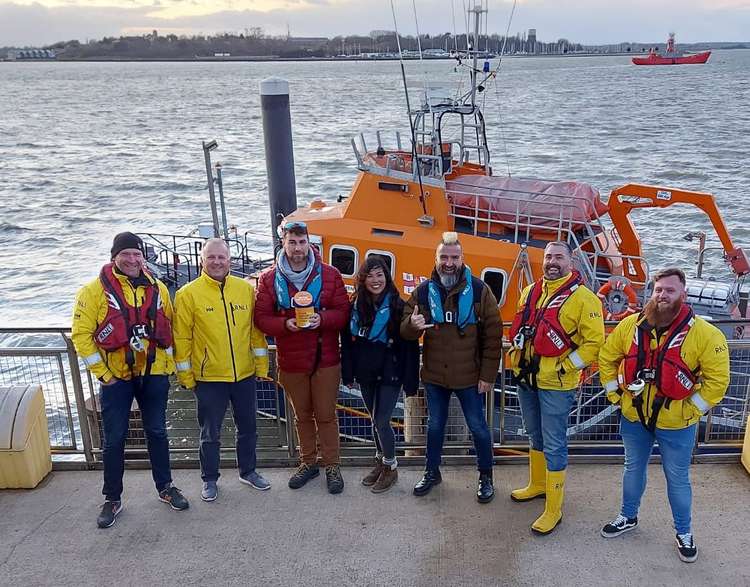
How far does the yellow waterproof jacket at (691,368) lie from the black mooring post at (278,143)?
883 cm

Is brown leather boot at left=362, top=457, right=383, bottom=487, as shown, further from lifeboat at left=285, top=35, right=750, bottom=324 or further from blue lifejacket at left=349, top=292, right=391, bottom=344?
lifeboat at left=285, top=35, right=750, bottom=324

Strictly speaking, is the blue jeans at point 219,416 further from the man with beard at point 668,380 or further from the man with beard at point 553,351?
the man with beard at point 668,380

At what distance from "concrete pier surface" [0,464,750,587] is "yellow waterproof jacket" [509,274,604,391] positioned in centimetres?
96

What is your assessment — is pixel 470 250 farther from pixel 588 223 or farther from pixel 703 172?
pixel 703 172

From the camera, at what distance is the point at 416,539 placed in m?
4.24

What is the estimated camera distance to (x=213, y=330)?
14.3 feet

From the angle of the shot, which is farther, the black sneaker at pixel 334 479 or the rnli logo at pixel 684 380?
the black sneaker at pixel 334 479

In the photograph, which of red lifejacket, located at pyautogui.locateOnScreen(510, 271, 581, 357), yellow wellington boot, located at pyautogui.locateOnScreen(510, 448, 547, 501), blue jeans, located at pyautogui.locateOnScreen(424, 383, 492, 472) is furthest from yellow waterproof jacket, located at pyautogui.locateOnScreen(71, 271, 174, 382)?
yellow wellington boot, located at pyautogui.locateOnScreen(510, 448, 547, 501)

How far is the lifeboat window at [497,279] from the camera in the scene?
8.77 m

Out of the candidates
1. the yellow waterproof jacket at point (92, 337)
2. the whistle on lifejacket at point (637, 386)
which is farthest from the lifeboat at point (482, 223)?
the yellow waterproof jacket at point (92, 337)

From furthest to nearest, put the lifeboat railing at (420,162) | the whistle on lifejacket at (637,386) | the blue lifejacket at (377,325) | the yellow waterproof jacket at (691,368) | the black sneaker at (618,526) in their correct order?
the lifeboat railing at (420,162)
the blue lifejacket at (377,325)
the black sneaker at (618,526)
the whistle on lifejacket at (637,386)
the yellow waterproof jacket at (691,368)

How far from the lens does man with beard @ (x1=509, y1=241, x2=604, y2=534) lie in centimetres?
400

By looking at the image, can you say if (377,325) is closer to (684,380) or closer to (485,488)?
(485,488)

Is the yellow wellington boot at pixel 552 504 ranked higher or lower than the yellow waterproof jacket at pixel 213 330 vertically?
lower
